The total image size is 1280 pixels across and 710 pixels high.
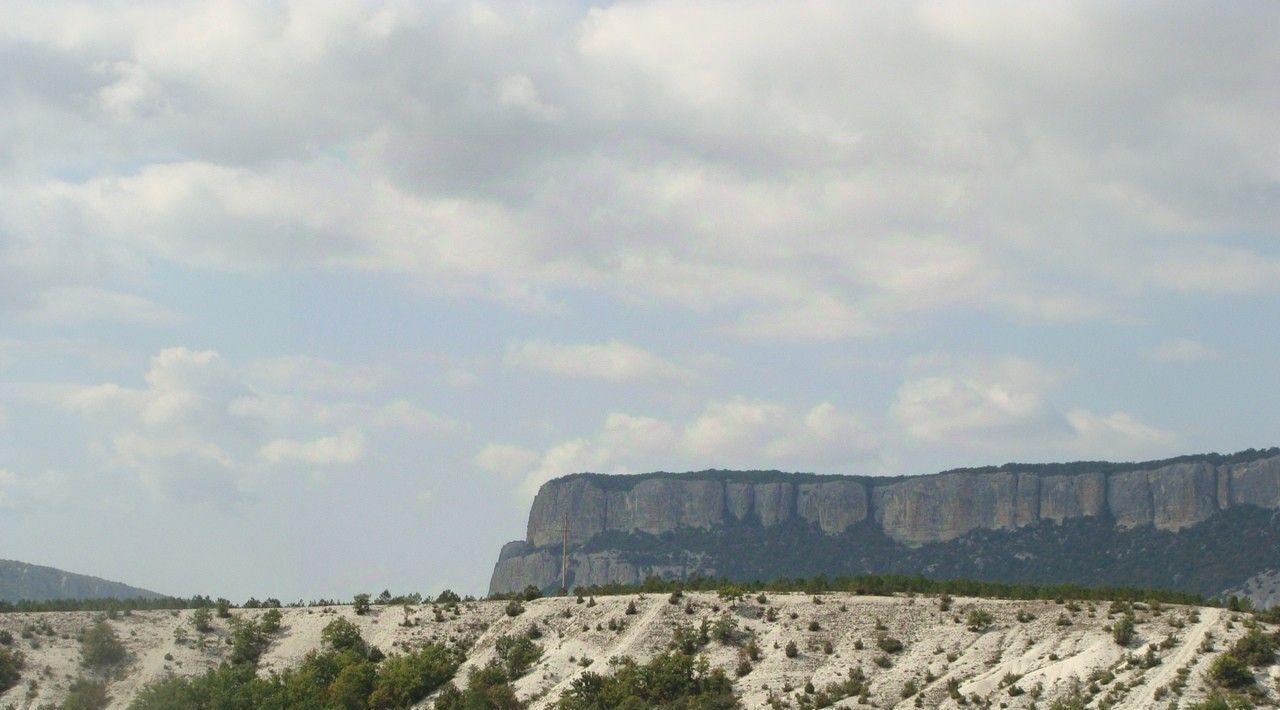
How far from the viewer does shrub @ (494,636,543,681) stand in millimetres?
85750

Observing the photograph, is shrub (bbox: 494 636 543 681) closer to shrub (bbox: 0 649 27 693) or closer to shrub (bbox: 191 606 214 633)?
shrub (bbox: 191 606 214 633)

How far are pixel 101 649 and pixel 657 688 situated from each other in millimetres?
36216

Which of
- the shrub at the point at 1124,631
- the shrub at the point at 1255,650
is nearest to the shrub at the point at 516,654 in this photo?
the shrub at the point at 1124,631

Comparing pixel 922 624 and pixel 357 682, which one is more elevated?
pixel 922 624

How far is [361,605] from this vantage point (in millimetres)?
101250

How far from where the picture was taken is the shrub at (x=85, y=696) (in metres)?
85.8

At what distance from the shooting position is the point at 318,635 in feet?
318

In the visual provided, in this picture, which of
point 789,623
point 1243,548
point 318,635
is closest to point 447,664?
point 318,635

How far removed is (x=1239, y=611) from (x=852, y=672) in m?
21.0

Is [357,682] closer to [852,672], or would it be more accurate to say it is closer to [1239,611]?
[852,672]

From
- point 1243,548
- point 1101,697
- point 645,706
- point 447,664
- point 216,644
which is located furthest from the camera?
point 1243,548

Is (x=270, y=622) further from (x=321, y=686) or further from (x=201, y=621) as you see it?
(x=321, y=686)

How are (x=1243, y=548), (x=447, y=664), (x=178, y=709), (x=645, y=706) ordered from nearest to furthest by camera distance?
(x=645, y=706) < (x=178, y=709) < (x=447, y=664) < (x=1243, y=548)

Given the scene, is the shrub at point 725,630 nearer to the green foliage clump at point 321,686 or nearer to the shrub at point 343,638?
the green foliage clump at point 321,686
